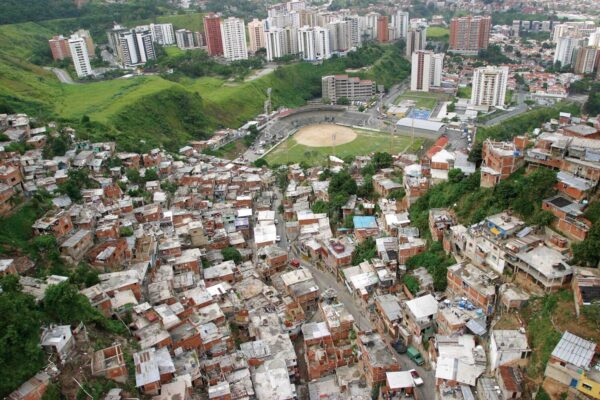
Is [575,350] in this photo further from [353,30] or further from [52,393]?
[353,30]

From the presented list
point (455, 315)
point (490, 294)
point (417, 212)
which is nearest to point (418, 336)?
point (455, 315)

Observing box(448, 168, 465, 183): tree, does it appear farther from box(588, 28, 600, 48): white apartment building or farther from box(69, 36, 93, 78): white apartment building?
box(588, 28, 600, 48): white apartment building

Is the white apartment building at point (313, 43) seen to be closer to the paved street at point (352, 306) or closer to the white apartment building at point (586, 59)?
the white apartment building at point (586, 59)

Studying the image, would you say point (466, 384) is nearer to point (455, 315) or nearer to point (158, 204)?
point (455, 315)

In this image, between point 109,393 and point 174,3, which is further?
point 174,3

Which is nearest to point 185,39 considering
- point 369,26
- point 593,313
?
point 369,26
